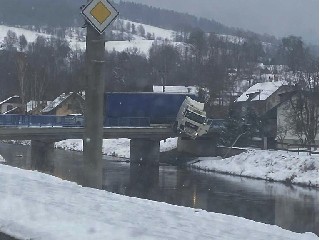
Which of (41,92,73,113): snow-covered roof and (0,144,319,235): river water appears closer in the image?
(0,144,319,235): river water

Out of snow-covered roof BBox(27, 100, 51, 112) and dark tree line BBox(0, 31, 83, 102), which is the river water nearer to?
dark tree line BBox(0, 31, 83, 102)

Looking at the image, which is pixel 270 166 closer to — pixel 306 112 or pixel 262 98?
pixel 306 112

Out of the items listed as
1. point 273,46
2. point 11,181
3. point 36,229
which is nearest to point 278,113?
point 11,181

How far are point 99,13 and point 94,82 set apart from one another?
1198mm

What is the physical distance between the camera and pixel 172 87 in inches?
4013

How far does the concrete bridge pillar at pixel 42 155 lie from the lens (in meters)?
44.5

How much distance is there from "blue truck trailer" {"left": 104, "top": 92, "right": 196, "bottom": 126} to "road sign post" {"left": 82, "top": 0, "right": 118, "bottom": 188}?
43.8 metres

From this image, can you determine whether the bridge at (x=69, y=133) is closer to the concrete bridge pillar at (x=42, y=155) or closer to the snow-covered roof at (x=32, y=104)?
the concrete bridge pillar at (x=42, y=155)

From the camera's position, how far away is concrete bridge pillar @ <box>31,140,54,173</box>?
4453 cm

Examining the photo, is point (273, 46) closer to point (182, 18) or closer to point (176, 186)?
point (182, 18)

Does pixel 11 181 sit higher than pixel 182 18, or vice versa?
pixel 182 18

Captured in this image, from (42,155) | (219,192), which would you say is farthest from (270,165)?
(42,155)

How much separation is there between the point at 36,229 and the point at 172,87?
313 ft

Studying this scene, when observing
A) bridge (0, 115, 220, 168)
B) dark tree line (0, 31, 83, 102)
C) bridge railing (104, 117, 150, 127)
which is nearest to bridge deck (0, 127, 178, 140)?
bridge (0, 115, 220, 168)
